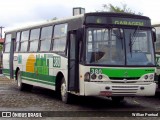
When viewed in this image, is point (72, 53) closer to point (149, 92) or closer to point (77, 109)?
point (77, 109)

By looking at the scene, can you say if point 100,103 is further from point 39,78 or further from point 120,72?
point 39,78

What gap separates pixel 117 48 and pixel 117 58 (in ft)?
1.00

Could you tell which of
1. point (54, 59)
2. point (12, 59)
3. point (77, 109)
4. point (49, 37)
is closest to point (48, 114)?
point (77, 109)

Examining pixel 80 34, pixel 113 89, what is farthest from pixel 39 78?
pixel 113 89

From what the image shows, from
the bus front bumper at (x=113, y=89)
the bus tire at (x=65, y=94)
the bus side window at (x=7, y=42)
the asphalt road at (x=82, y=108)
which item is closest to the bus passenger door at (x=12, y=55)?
the bus side window at (x=7, y=42)

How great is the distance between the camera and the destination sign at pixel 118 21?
544 inches

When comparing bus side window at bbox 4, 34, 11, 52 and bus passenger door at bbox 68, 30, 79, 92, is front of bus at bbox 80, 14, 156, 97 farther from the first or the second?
bus side window at bbox 4, 34, 11, 52

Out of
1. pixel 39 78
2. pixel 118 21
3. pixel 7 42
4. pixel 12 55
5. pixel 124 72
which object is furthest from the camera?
pixel 7 42

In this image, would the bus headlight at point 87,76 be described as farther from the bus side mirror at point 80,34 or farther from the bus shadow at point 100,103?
the bus shadow at point 100,103

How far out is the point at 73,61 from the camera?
14.5 meters

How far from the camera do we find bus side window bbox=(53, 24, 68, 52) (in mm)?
15680

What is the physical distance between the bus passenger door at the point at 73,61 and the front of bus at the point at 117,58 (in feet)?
1.90

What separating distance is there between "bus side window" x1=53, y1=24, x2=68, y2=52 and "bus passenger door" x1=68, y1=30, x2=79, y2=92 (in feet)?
1.94

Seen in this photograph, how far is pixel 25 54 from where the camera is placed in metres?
20.3
